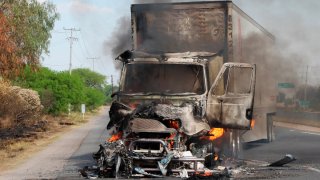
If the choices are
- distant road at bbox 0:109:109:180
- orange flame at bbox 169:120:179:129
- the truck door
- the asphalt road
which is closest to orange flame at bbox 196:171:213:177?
the asphalt road

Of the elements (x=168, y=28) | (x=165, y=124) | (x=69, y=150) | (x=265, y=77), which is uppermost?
(x=168, y=28)

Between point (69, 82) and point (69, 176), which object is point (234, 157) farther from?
point (69, 82)

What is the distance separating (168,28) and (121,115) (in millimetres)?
3260

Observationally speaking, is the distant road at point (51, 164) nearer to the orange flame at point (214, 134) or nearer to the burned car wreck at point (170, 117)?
the burned car wreck at point (170, 117)

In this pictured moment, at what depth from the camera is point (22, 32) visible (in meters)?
22.3

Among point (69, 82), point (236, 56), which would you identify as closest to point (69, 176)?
point (236, 56)

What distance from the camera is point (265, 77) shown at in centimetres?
1582

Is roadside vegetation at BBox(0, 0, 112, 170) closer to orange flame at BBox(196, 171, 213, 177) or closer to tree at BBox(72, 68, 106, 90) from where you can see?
orange flame at BBox(196, 171, 213, 177)

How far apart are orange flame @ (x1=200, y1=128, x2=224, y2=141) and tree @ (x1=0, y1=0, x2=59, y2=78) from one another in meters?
8.04

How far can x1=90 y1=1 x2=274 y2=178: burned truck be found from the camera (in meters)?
9.80

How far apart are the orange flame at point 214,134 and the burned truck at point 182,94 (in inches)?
0.6

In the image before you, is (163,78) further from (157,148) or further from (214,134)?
(157,148)

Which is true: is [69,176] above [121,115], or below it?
below

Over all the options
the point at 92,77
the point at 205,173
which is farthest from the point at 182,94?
the point at 92,77
